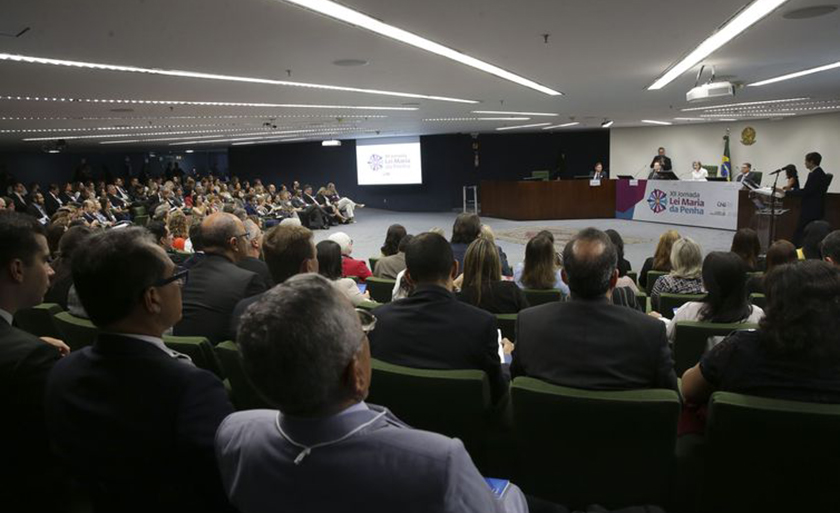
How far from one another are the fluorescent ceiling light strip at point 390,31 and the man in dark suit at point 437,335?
210 cm

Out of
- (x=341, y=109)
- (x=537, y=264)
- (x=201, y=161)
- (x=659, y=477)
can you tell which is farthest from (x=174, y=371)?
(x=201, y=161)

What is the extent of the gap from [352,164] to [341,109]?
12448 millimetres

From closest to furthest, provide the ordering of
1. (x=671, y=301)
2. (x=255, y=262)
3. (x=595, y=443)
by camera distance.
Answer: (x=595, y=443)
(x=671, y=301)
(x=255, y=262)

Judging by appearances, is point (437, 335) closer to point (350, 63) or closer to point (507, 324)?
point (507, 324)

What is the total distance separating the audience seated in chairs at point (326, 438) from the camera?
0.92 m

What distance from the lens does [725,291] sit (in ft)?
8.73

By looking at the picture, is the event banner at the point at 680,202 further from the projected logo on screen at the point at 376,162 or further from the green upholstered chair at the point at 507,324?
the green upholstered chair at the point at 507,324

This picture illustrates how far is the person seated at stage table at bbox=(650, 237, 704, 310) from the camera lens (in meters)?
3.69

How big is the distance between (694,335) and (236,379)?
2.24 meters

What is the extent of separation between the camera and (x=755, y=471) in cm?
175

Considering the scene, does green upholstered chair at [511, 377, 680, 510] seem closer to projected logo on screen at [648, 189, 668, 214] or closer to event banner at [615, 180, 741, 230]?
event banner at [615, 180, 741, 230]

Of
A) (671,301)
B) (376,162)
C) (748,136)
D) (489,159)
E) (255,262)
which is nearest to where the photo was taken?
(671,301)

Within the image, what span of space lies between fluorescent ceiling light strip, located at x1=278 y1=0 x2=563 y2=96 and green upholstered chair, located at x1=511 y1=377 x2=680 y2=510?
2.73 meters

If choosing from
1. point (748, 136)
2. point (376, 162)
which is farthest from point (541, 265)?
point (376, 162)
